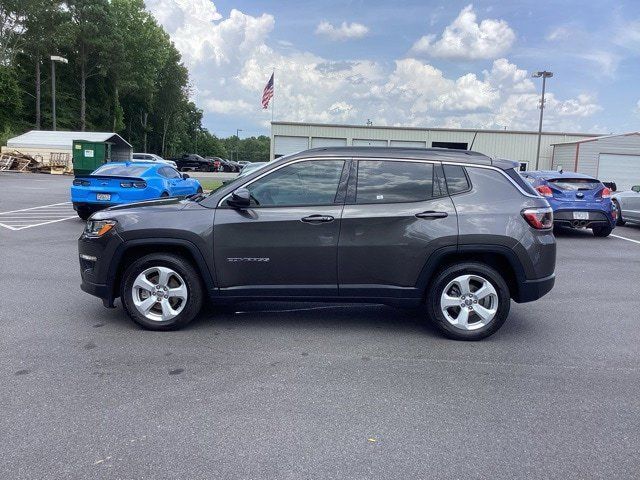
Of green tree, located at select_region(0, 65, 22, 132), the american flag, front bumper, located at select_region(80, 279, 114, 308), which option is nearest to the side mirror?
front bumper, located at select_region(80, 279, 114, 308)

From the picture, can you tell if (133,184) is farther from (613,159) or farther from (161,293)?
(613,159)

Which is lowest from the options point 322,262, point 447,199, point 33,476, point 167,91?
point 33,476

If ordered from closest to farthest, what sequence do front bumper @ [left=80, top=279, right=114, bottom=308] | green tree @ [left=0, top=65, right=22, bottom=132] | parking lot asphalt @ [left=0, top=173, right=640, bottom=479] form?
parking lot asphalt @ [left=0, top=173, right=640, bottom=479]
front bumper @ [left=80, top=279, right=114, bottom=308]
green tree @ [left=0, top=65, right=22, bottom=132]

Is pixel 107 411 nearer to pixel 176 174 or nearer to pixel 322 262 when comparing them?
pixel 322 262

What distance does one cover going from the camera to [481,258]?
536cm

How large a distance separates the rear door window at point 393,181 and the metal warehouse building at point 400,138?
129 ft

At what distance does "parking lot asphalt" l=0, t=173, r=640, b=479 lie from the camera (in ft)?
10.3

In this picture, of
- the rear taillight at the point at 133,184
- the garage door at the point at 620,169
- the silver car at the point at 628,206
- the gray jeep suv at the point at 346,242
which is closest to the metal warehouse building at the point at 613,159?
the garage door at the point at 620,169

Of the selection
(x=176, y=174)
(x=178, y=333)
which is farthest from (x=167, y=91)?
(x=178, y=333)

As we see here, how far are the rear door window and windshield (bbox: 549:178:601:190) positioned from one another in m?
8.75

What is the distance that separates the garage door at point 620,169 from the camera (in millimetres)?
38469

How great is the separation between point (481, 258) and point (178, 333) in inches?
118

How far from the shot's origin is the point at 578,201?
497 inches

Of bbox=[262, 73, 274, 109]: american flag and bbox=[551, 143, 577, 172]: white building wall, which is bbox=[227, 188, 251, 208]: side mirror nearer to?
bbox=[262, 73, 274, 109]: american flag
